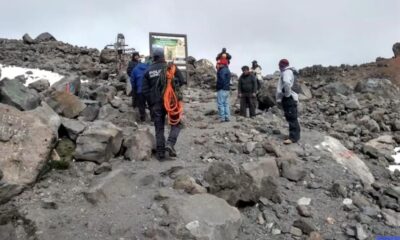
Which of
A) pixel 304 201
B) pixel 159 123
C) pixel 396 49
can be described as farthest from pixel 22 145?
pixel 396 49

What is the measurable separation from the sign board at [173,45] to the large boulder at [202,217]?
9.81 m

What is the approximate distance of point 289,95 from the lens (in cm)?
1073

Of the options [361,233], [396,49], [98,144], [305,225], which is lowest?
[361,233]

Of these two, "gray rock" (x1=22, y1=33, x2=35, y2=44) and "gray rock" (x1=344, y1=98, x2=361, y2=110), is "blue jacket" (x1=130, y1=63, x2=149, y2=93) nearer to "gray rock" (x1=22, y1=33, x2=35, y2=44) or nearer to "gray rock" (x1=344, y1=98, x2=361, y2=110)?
"gray rock" (x1=344, y1=98, x2=361, y2=110)

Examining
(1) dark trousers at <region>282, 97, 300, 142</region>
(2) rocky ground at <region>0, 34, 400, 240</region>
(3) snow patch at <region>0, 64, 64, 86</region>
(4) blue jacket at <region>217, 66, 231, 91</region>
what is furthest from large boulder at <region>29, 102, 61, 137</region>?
→ (3) snow patch at <region>0, 64, 64, 86</region>

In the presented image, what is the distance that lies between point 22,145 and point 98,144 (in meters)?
1.34

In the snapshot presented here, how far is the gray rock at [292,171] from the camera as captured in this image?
9.02 m

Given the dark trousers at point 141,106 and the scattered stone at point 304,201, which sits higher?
the dark trousers at point 141,106

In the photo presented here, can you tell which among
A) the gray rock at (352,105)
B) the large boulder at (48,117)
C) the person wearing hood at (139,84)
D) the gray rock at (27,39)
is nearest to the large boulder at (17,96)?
the large boulder at (48,117)

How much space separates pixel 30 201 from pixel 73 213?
76cm

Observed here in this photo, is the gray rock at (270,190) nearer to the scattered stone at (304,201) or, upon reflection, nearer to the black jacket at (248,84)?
the scattered stone at (304,201)

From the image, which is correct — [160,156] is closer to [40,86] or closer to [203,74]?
[40,86]

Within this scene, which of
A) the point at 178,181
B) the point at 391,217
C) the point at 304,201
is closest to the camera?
the point at 178,181

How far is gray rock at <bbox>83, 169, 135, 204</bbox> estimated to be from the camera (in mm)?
7211
